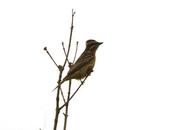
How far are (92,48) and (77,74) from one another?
1.24 m

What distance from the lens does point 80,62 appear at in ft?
20.6

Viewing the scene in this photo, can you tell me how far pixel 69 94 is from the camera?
3.53m

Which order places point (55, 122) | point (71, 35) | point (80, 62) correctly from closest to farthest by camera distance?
point (55, 122) < point (71, 35) < point (80, 62)

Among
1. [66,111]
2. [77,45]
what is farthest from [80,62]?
[66,111]

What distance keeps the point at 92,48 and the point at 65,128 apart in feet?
13.1

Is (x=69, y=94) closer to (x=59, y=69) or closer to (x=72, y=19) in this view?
(x=59, y=69)

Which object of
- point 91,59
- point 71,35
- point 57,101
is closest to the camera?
point 57,101

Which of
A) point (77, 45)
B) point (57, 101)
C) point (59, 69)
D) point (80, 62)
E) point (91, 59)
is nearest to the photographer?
point (57, 101)

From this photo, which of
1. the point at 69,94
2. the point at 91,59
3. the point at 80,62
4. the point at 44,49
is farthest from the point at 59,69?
the point at 91,59

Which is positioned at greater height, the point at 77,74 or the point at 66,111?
the point at 77,74

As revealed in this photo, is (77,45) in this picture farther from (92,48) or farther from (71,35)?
(92,48)

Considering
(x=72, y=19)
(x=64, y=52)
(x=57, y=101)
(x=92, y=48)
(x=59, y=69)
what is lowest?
(x=57, y=101)

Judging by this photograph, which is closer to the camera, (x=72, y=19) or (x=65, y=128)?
(x=65, y=128)

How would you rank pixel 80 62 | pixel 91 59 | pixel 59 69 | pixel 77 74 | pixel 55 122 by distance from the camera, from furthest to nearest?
pixel 91 59, pixel 80 62, pixel 77 74, pixel 59 69, pixel 55 122
